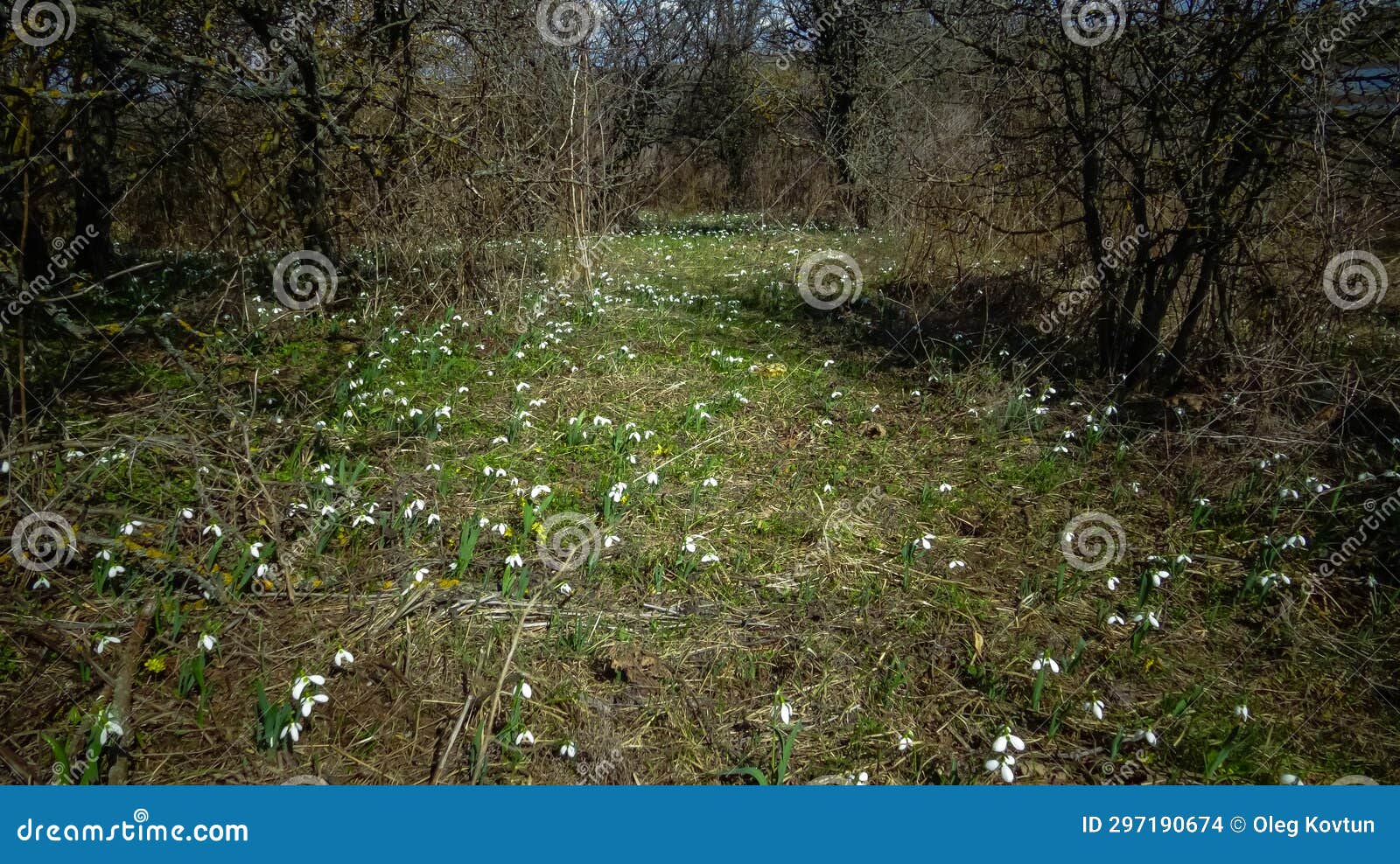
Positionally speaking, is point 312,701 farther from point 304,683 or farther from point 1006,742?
point 1006,742

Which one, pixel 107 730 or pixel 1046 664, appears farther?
pixel 1046 664

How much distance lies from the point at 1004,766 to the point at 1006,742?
0.09m

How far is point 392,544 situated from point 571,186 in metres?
4.72

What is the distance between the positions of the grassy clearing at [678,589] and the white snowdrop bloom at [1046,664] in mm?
17

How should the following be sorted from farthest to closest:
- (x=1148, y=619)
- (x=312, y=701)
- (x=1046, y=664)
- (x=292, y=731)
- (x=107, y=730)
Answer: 1. (x=1148, y=619)
2. (x=1046, y=664)
3. (x=312, y=701)
4. (x=292, y=731)
5. (x=107, y=730)

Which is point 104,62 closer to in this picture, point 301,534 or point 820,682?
point 301,534

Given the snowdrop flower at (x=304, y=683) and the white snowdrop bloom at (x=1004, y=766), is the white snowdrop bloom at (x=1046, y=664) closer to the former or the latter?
the white snowdrop bloom at (x=1004, y=766)

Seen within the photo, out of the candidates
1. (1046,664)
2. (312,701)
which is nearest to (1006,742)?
(1046,664)

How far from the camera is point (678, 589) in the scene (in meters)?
3.50

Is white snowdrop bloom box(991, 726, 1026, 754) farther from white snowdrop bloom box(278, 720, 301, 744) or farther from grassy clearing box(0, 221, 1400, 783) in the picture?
white snowdrop bloom box(278, 720, 301, 744)

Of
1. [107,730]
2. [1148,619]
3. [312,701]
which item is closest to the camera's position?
[107,730]

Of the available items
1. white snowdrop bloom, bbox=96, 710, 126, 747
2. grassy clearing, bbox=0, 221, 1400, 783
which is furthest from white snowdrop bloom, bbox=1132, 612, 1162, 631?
white snowdrop bloom, bbox=96, 710, 126, 747

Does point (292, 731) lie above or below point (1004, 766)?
above

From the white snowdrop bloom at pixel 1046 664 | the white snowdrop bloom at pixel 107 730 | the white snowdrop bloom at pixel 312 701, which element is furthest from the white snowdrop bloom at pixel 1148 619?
the white snowdrop bloom at pixel 107 730
